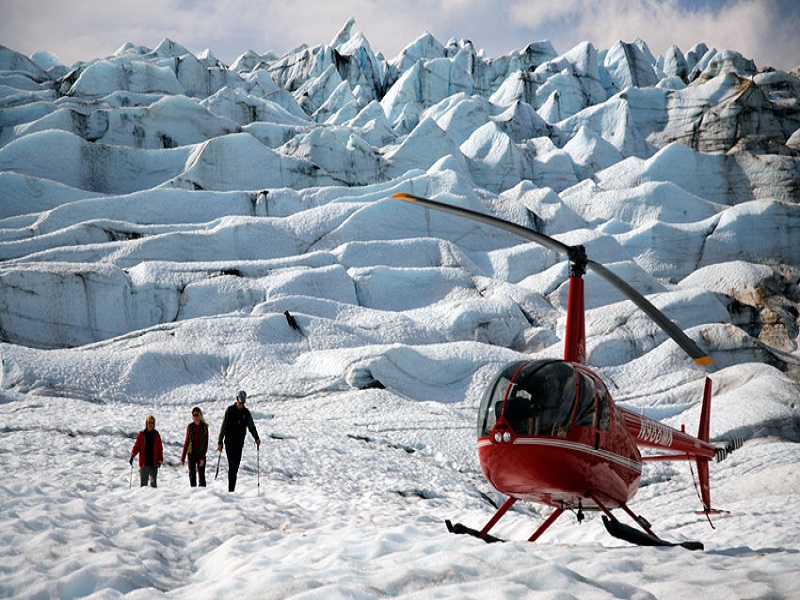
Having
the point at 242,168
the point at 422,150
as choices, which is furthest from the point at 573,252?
the point at 422,150

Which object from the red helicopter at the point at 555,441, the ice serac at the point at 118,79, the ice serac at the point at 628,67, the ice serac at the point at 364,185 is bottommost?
the red helicopter at the point at 555,441

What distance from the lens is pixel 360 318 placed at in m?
23.9

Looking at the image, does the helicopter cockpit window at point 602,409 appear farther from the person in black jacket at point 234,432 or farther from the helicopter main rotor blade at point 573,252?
the person in black jacket at point 234,432

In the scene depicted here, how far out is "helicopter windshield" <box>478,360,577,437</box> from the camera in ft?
19.1

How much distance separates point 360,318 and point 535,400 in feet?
59.9

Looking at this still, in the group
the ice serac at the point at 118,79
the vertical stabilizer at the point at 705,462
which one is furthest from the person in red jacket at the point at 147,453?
the ice serac at the point at 118,79

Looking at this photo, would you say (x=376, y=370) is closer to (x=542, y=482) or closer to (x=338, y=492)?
(x=338, y=492)

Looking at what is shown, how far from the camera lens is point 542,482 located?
5.95 metres

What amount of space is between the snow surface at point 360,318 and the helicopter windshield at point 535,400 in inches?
37.9

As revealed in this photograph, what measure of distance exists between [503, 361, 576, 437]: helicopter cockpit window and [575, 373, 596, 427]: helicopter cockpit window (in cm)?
11

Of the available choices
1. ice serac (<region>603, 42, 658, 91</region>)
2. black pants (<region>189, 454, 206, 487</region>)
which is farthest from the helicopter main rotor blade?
ice serac (<region>603, 42, 658, 91</region>)

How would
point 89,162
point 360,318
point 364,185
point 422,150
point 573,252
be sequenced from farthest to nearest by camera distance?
point 422,150 < point 364,185 < point 89,162 < point 360,318 < point 573,252

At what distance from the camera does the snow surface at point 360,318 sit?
5.44m

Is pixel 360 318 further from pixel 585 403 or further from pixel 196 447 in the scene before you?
pixel 585 403
